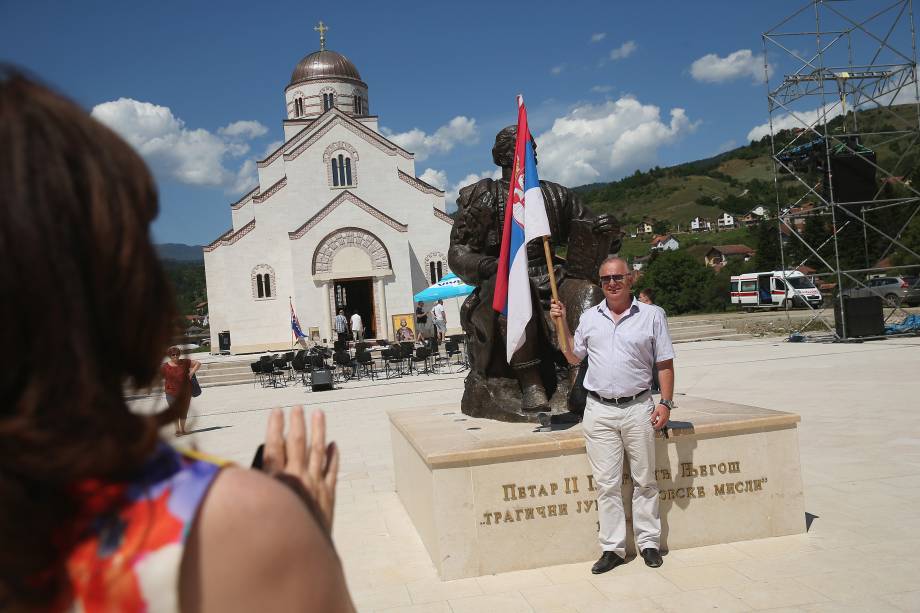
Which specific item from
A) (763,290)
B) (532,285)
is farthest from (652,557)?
(763,290)

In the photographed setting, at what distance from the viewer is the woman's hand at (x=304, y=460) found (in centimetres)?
123

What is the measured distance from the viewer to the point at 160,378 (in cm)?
112

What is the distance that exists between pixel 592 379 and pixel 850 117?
Result: 909 inches

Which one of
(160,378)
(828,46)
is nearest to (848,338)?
(828,46)

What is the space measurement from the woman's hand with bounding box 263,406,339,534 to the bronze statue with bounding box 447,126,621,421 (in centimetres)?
513

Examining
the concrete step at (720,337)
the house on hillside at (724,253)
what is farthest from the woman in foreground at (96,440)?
the house on hillside at (724,253)

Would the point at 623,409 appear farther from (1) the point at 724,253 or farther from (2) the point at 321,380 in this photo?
(1) the point at 724,253

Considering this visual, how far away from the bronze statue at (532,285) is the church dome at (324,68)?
133 ft

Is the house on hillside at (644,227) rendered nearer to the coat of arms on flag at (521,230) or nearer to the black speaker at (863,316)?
the black speaker at (863,316)

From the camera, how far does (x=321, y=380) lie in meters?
20.2

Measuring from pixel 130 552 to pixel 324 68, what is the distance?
157 feet

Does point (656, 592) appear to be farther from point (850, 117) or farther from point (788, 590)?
point (850, 117)

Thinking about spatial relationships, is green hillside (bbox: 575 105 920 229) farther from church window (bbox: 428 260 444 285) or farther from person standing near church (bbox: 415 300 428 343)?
person standing near church (bbox: 415 300 428 343)

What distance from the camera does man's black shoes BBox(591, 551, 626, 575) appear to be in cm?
507
